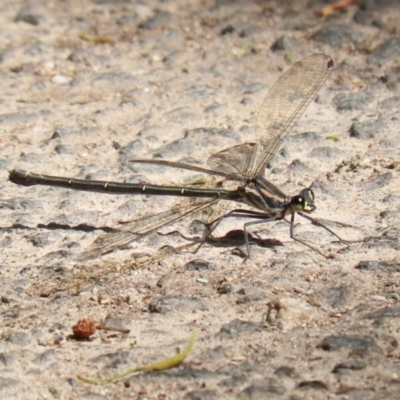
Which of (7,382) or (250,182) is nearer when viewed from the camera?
(7,382)

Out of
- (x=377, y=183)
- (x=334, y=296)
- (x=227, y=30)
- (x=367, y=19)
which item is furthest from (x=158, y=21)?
(x=334, y=296)

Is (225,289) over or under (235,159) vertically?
under

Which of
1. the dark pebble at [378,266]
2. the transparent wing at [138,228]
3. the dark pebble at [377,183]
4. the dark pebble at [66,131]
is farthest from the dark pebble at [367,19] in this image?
the dark pebble at [378,266]

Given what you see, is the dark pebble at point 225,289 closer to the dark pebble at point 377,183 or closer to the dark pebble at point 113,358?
the dark pebble at point 113,358

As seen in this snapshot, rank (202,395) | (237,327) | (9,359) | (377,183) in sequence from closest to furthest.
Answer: (202,395) < (9,359) < (237,327) < (377,183)

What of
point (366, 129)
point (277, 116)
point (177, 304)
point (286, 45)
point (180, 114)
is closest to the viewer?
point (177, 304)

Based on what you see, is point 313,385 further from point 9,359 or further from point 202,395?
point 9,359

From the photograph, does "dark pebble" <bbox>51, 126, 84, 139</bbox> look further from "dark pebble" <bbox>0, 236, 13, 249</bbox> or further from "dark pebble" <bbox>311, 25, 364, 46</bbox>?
"dark pebble" <bbox>311, 25, 364, 46</bbox>
